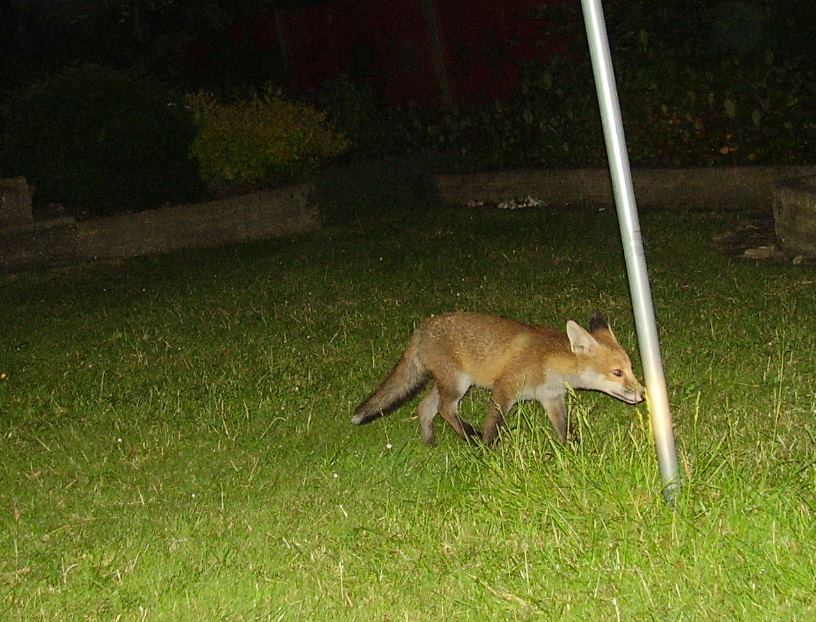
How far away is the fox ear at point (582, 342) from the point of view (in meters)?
5.77

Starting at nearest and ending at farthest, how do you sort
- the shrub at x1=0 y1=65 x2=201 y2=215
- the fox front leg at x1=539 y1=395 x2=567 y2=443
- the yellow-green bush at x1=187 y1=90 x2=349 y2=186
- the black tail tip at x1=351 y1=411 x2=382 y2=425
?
the fox front leg at x1=539 y1=395 x2=567 y2=443 < the black tail tip at x1=351 y1=411 x2=382 y2=425 < the shrub at x1=0 y1=65 x2=201 y2=215 < the yellow-green bush at x1=187 y1=90 x2=349 y2=186

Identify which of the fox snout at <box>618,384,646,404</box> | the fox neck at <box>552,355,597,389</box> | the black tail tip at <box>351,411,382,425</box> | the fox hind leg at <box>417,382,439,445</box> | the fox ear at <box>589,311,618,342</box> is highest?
the fox ear at <box>589,311,618,342</box>

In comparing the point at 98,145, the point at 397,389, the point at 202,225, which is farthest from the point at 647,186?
the point at 397,389

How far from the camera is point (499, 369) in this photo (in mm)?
6035

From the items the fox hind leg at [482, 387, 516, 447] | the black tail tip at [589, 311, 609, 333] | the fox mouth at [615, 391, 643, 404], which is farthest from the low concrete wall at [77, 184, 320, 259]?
the fox mouth at [615, 391, 643, 404]

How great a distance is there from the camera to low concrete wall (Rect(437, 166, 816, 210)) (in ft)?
42.1

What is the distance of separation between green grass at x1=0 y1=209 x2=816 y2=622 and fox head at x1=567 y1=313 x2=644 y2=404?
23 cm

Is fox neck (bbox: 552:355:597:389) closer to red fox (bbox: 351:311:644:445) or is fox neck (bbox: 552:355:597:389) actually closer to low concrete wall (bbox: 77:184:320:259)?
red fox (bbox: 351:311:644:445)

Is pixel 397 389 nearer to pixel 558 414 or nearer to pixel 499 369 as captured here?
pixel 499 369

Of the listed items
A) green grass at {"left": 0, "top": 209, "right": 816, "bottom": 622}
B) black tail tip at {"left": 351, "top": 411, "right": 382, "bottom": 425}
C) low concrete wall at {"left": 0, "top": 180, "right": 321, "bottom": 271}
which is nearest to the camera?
green grass at {"left": 0, "top": 209, "right": 816, "bottom": 622}

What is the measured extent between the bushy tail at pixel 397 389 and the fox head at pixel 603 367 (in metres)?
0.87

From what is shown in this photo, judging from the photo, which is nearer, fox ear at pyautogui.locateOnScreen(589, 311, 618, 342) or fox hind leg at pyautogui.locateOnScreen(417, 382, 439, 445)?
fox ear at pyautogui.locateOnScreen(589, 311, 618, 342)

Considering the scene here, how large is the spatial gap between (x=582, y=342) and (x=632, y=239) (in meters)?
1.28

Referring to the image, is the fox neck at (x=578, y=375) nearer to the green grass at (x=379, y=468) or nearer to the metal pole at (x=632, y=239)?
the green grass at (x=379, y=468)
